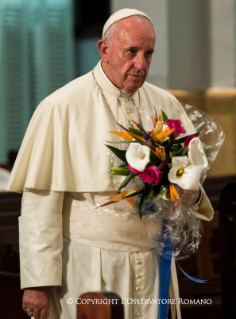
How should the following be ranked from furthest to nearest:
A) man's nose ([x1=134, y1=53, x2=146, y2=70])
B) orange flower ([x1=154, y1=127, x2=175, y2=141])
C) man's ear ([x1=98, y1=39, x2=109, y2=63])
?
1. man's ear ([x1=98, y1=39, x2=109, y2=63])
2. man's nose ([x1=134, y1=53, x2=146, y2=70])
3. orange flower ([x1=154, y1=127, x2=175, y2=141])

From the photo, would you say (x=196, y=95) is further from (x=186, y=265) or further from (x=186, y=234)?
(x=186, y=234)

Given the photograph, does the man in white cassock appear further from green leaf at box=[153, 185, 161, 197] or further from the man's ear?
green leaf at box=[153, 185, 161, 197]

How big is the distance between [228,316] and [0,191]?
2.79 metres

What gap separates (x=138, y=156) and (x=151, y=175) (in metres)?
0.11

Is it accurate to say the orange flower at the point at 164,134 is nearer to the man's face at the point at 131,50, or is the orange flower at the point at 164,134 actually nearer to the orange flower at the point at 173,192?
the orange flower at the point at 173,192

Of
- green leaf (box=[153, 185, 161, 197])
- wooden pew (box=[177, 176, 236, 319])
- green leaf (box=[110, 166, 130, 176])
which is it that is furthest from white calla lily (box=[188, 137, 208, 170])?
wooden pew (box=[177, 176, 236, 319])

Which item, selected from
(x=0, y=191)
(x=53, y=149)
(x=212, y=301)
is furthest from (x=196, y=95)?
(x=53, y=149)

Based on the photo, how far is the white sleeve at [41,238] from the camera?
320 cm

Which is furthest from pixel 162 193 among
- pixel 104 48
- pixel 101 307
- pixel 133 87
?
pixel 101 307

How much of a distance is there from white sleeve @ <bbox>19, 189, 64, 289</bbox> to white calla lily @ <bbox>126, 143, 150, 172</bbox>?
60 centimetres

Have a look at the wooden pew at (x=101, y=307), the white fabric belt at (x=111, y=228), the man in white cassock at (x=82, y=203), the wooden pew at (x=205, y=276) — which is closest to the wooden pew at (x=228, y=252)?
the wooden pew at (x=205, y=276)

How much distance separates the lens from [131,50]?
323cm

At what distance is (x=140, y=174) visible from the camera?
286 centimetres

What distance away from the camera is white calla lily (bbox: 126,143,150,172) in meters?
2.80
